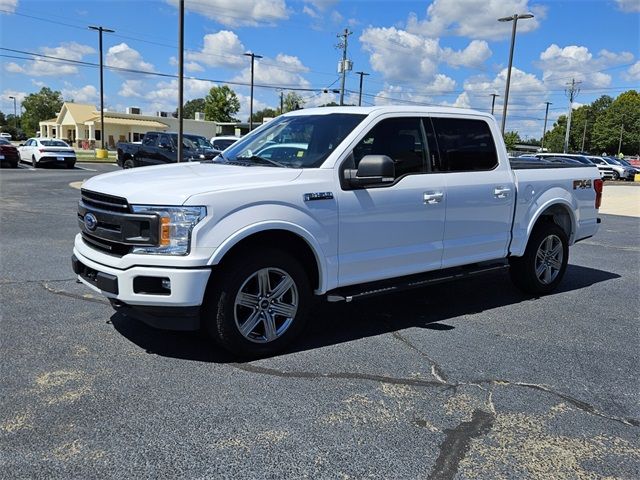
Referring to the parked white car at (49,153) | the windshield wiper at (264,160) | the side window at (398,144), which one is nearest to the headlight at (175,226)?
the windshield wiper at (264,160)

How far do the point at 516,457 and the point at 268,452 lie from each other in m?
1.35

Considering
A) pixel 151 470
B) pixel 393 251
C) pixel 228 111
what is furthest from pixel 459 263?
pixel 228 111

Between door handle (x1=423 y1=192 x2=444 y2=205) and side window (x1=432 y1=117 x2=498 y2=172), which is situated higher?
side window (x1=432 y1=117 x2=498 y2=172)

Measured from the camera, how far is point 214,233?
3.91 m

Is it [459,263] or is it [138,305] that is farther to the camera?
[459,263]

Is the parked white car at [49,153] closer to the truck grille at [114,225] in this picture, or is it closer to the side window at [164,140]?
the side window at [164,140]

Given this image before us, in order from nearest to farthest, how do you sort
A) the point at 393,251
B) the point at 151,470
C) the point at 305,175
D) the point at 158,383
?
the point at 151,470
the point at 158,383
the point at 305,175
the point at 393,251

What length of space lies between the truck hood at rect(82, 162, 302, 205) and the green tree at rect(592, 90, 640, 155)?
354ft

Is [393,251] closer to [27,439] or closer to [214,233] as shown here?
[214,233]

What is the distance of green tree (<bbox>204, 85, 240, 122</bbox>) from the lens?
294ft

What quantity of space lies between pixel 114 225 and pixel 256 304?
1.19 metres

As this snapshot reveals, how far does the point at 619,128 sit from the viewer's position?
100 m

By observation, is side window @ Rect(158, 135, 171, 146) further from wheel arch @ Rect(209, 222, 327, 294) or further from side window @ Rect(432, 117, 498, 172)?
wheel arch @ Rect(209, 222, 327, 294)

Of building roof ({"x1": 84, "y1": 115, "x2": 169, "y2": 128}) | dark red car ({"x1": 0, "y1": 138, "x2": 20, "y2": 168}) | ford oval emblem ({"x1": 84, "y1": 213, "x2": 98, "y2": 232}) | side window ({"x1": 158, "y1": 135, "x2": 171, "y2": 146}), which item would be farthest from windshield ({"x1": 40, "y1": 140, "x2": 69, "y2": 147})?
building roof ({"x1": 84, "y1": 115, "x2": 169, "y2": 128})
